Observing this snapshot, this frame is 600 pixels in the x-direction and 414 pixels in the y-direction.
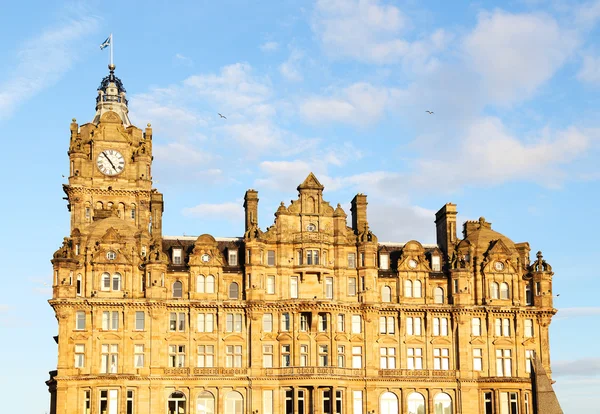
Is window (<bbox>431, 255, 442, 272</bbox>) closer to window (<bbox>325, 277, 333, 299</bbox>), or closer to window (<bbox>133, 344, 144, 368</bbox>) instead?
window (<bbox>325, 277, 333, 299</bbox>)

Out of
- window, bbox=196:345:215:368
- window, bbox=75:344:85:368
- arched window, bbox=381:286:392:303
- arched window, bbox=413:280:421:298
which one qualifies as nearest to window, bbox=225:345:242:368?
window, bbox=196:345:215:368

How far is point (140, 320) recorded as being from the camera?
111250 millimetres

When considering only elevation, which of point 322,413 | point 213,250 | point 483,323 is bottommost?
point 322,413

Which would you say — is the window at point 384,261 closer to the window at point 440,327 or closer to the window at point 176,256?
the window at point 440,327

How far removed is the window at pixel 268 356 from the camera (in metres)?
112

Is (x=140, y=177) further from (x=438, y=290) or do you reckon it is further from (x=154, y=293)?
(x=438, y=290)

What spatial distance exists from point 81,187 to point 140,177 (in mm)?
7084

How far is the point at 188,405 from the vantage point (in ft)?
359

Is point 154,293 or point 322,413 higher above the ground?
point 154,293

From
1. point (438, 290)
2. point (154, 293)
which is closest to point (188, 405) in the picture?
point (154, 293)

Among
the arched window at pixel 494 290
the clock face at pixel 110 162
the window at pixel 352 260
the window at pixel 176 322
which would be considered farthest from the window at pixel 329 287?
the clock face at pixel 110 162

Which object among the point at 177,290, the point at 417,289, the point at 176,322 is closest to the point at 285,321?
the point at 176,322

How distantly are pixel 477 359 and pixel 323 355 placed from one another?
16.8 m

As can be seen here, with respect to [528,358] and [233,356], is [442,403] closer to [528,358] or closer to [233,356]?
A: [528,358]
